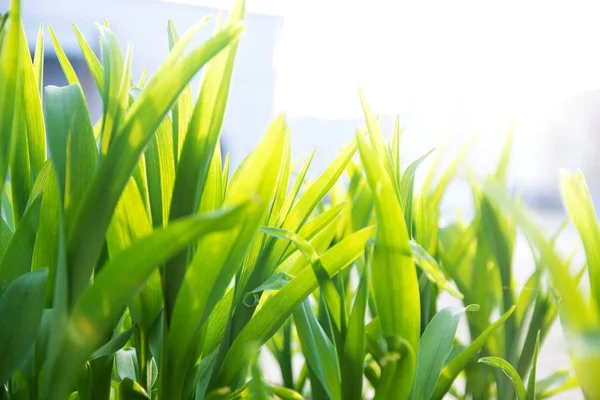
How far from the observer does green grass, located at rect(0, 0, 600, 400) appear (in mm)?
192

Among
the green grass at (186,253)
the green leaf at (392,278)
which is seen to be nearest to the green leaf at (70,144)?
the green grass at (186,253)

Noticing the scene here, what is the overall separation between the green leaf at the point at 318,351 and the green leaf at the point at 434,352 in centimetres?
4

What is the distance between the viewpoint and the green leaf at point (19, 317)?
0.23 metres

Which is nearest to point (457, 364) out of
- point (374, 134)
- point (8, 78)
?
point (374, 134)

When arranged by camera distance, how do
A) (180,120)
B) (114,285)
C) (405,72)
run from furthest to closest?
(405,72) → (180,120) → (114,285)

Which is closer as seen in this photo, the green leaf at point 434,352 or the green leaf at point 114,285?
the green leaf at point 114,285

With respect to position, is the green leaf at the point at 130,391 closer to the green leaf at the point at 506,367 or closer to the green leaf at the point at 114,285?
the green leaf at the point at 114,285

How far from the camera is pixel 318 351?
0.28 m

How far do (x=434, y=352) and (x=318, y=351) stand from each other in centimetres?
6

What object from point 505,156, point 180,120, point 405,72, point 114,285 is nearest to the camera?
point 114,285

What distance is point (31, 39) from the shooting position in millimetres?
2365

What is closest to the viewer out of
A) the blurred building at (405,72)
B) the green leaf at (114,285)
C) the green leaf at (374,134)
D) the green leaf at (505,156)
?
the green leaf at (114,285)

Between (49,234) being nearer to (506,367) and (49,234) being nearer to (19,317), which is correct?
(19,317)

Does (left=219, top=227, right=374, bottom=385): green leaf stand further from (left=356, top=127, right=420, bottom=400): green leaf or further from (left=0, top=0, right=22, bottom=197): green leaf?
(left=0, top=0, right=22, bottom=197): green leaf
